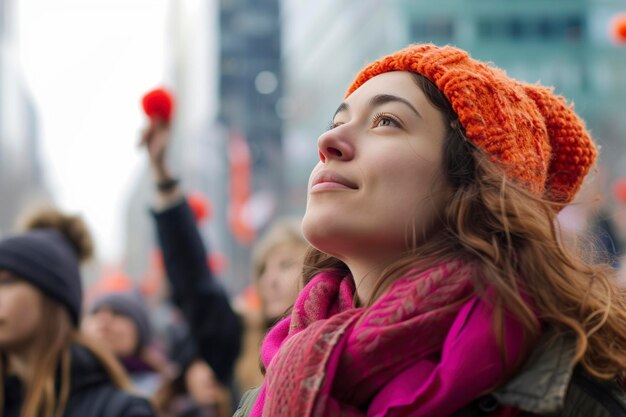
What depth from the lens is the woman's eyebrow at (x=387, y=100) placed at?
1.74 metres

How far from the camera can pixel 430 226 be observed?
67.0 inches

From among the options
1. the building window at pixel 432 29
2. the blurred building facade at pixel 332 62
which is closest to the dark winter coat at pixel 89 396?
the blurred building facade at pixel 332 62

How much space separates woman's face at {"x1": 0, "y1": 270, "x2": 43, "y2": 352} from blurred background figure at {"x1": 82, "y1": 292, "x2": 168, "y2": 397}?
2103mm

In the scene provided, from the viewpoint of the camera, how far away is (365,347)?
1.50m

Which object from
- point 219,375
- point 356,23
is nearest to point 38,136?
point 356,23

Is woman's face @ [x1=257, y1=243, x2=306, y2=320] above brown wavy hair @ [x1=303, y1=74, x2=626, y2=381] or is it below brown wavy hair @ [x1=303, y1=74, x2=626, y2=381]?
below

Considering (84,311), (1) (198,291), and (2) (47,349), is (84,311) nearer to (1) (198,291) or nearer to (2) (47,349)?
(1) (198,291)

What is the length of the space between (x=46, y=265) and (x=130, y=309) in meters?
2.38

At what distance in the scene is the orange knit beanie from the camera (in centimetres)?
170

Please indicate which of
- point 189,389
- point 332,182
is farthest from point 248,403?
point 189,389

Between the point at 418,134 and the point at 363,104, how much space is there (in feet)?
0.48

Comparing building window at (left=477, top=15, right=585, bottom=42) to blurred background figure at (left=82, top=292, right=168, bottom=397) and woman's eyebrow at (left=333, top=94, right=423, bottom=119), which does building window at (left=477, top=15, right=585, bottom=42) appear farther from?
woman's eyebrow at (left=333, top=94, right=423, bottom=119)

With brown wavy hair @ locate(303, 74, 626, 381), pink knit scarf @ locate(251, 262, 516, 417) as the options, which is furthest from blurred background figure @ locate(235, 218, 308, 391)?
pink knit scarf @ locate(251, 262, 516, 417)

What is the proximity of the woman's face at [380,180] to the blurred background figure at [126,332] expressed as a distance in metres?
3.78
